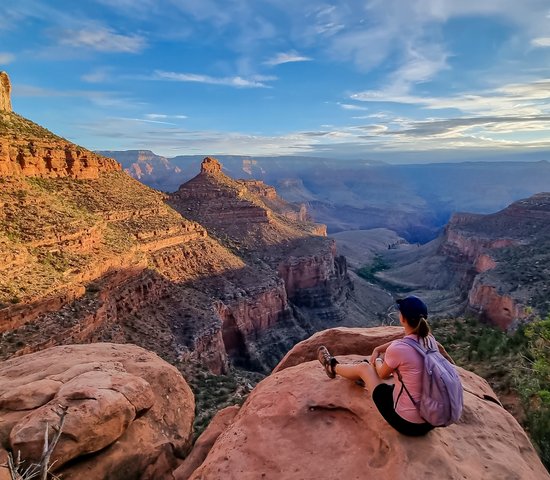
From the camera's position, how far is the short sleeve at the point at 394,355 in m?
6.72

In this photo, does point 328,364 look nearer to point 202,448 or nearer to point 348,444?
point 348,444

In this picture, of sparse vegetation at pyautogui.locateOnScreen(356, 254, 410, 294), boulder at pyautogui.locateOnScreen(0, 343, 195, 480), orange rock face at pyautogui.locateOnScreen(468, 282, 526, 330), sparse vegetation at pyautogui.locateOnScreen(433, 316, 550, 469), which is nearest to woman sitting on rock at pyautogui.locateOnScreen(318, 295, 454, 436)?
boulder at pyautogui.locateOnScreen(0, 343, 195, 480)

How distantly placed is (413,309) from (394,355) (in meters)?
0.82

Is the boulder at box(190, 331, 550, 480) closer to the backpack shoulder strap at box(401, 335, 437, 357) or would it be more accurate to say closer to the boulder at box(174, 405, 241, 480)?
the boulder at box(174, 405, 241, 480)

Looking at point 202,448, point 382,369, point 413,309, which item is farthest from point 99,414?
point 413,309

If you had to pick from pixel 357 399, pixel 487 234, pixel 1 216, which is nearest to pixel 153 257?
pixel 1 216

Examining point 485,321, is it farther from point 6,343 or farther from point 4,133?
point 4,133

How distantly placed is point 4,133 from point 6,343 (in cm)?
2169

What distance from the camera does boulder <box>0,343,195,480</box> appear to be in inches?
329

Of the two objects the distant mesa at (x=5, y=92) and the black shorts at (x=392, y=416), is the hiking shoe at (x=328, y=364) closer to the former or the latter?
the black shorts at (x=392, y=416)

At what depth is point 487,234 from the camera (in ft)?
314

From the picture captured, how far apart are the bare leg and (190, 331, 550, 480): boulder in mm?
256

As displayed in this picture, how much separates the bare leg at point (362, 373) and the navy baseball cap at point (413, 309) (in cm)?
154

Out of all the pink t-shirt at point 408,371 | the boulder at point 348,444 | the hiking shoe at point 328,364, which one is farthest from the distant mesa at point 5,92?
the pink t-shirt at point 408,371
